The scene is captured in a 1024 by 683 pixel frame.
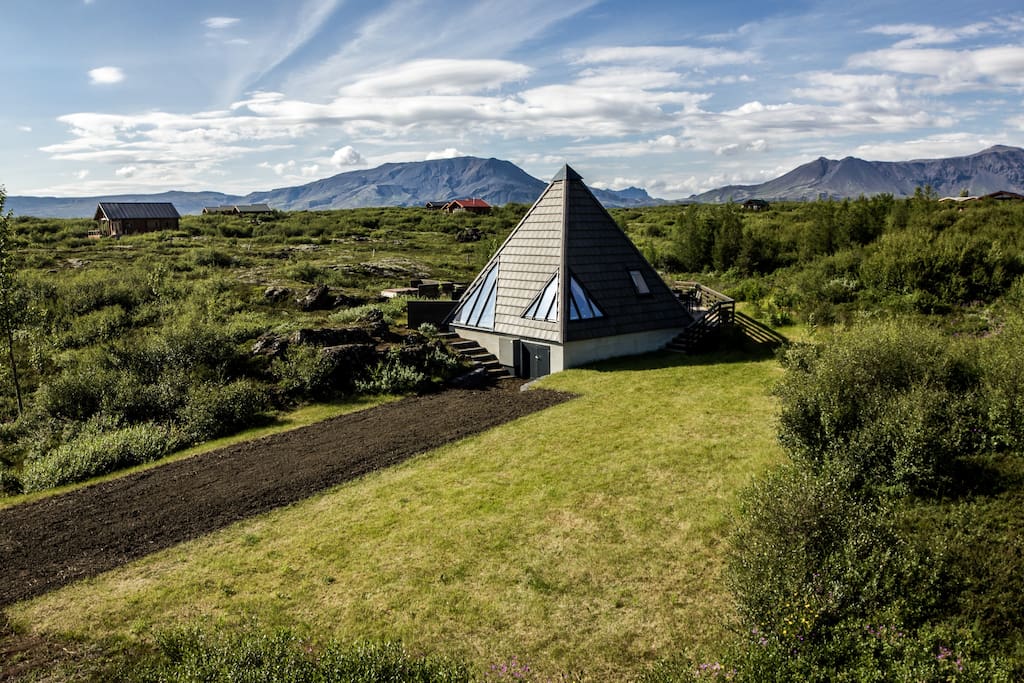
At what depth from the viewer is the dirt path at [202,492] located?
460 inches

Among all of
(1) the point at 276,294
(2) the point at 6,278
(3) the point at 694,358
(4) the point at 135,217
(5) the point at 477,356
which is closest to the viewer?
(2) the point at 6,278

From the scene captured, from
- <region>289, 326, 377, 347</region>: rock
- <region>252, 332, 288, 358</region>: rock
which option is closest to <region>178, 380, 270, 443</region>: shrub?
<region>252, 332, 288, 358</region>: rock

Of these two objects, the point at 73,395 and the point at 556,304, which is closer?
the point at 73,395

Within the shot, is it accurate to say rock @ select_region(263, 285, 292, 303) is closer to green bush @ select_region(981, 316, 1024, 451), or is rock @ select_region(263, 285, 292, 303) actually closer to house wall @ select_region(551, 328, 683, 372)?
house wall @ select_region(551, 328, 683, 372)

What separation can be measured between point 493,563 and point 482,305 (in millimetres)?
17897

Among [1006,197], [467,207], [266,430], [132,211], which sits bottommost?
[266,430]

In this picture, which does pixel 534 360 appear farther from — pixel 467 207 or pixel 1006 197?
pixel 467 207

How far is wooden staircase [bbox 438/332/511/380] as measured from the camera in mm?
25600

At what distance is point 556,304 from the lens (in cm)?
2472

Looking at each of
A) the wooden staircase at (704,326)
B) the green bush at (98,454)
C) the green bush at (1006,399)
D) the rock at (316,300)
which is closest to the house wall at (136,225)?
the rock at (316,300)

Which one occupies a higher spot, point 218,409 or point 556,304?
point 556,304

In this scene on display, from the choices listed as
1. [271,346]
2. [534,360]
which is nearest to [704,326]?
[534,360]

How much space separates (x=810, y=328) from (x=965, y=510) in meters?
17.0

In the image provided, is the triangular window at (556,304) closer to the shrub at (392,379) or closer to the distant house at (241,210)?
the shrub at (392,379)
